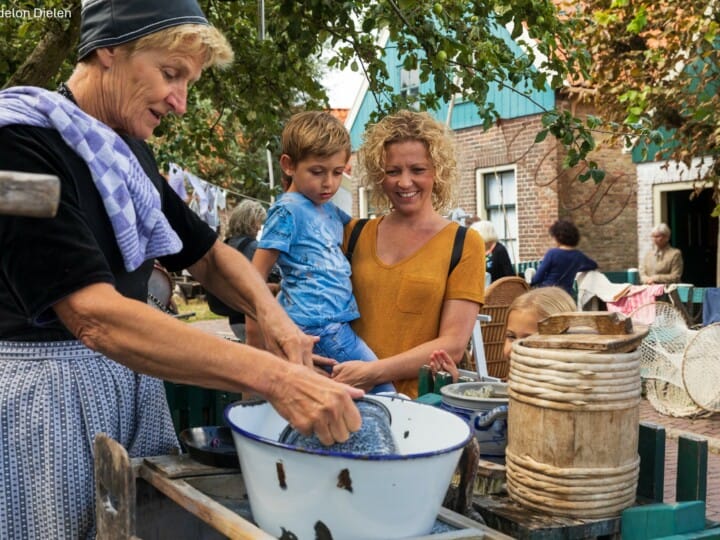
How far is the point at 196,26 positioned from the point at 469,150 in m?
15.5

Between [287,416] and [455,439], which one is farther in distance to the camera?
[455,439]

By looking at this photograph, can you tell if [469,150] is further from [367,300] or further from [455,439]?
[455,439]

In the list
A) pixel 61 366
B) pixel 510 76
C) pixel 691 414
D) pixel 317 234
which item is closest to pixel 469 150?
pixel 691 414

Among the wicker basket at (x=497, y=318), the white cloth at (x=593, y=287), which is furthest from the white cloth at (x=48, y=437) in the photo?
the white cloth at (x=593, y=287)

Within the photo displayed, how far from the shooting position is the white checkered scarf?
58.7 inches

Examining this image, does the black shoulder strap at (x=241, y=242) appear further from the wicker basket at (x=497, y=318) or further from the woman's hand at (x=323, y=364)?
the woman's hand at (x=323, y=364)

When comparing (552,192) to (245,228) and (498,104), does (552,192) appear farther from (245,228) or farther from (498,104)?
(245,228)

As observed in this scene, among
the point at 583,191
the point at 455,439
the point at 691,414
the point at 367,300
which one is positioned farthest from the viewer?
the point at 583,191

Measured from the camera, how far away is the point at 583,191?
1582 cm

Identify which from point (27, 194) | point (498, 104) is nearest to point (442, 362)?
point (27, 194)

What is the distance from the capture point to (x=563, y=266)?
9.10 meters

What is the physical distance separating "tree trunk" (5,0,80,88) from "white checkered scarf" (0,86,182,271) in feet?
17.5

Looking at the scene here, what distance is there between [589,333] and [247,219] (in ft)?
18.8

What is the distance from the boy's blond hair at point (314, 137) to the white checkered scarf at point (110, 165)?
1.08 metres
